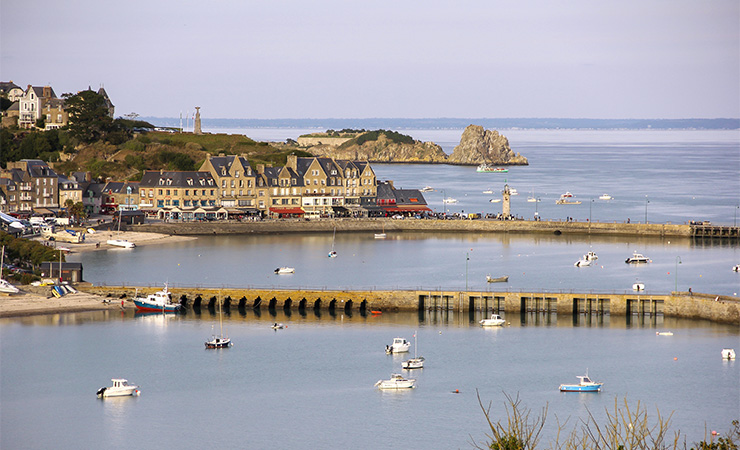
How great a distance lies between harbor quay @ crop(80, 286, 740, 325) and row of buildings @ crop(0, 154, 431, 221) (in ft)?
133

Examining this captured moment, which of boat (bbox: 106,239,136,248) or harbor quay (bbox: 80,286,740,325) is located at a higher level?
boat (bbox: 106,239,136,248)

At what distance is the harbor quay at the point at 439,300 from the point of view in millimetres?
56562

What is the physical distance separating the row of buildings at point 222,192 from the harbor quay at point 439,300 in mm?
40417

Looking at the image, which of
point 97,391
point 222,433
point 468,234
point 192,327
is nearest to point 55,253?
point 192,327

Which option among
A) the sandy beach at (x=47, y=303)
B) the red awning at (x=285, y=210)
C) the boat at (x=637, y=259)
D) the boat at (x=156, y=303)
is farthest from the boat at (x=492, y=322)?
the red awning at (x=285, y=210)

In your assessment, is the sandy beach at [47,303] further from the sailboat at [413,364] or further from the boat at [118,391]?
the sailboat at [413,364]

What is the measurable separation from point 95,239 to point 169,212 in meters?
13.0

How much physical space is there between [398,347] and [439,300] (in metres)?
9.91

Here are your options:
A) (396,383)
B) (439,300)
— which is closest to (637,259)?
(439,300)

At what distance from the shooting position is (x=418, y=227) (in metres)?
99.9

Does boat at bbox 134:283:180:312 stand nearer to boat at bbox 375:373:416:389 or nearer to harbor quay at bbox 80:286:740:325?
harbor quay at bbox 80:286:740:325

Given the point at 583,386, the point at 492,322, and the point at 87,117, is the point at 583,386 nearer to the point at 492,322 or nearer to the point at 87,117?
the point at 492,322

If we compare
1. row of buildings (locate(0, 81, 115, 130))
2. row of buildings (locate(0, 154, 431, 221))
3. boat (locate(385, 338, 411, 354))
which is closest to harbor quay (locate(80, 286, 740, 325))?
boat (locate(385, 338, 411, 354))

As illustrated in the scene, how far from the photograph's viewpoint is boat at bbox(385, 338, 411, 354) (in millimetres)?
47938
